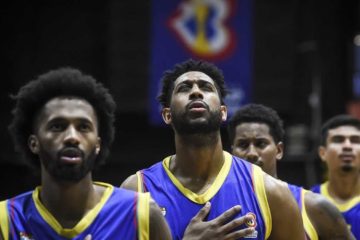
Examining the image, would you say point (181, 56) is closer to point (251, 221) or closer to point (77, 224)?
point (251, 221)

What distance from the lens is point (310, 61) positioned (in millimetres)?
12781

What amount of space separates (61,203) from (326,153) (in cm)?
384

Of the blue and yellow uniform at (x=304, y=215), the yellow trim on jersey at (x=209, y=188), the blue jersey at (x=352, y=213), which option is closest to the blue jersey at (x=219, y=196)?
the yellow trim on jersey at (x=209, y=188)

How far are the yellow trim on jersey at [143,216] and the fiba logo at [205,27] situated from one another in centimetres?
715

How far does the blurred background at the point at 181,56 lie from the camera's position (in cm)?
1116

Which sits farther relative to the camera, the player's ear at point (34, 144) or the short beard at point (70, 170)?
the player's ear at point (34, 144)

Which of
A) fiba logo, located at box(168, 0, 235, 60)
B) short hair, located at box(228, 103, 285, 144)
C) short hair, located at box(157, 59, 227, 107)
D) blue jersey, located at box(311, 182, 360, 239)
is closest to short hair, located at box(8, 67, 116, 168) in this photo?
short hair, located at box(157, 59, 227, 107)

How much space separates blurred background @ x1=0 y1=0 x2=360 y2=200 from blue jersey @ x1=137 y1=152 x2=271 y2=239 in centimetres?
610

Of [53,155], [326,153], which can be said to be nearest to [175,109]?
[53,155]

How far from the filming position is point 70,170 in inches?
152

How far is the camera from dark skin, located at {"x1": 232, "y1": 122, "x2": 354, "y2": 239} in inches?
217

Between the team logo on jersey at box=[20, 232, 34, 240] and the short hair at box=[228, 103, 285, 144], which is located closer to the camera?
the team logo on jersey at box=[20, 232, 34, 240]

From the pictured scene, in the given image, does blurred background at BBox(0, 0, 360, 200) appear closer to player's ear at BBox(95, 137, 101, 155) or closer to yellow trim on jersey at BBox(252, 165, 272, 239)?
yellow trim on jersey at BBox(252, 165, 272, 239)

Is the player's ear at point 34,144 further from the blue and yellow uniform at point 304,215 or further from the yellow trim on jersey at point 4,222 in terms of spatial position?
the blue and yellow uniform at point 304,215
